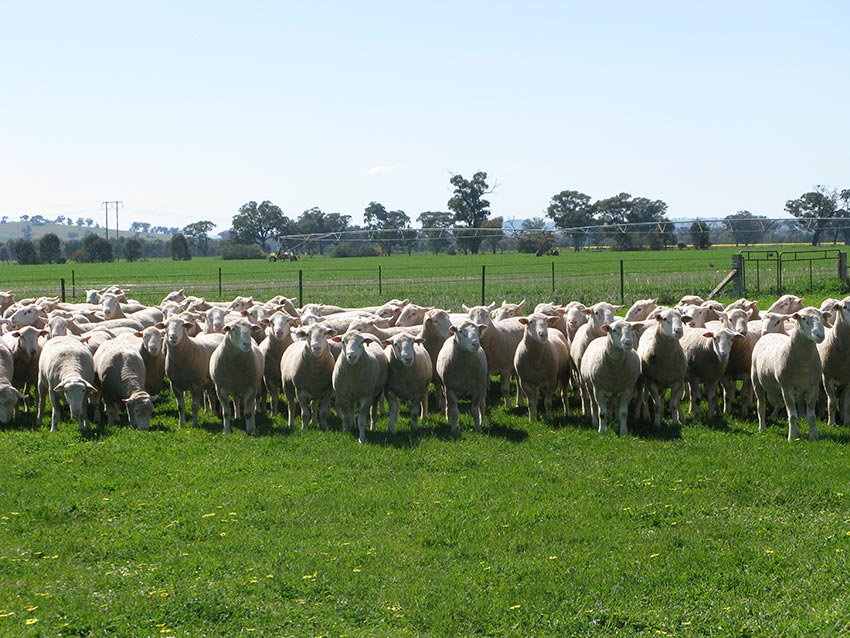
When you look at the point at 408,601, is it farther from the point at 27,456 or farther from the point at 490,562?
the point at 27,456

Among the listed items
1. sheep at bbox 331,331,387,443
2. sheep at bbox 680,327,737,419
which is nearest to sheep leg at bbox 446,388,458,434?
sheep at bbox 331,331,387,443

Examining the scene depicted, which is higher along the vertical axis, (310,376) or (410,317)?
(410,317)

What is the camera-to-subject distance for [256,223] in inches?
5758

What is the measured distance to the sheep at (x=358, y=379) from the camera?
42.2 feet

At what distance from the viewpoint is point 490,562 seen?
8.16 m

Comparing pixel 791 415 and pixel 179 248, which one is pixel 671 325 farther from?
pixel 179 248

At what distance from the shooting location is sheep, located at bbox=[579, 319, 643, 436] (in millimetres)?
13102

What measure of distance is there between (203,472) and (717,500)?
5.81 metres

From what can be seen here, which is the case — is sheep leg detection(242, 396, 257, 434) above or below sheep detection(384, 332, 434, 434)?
below

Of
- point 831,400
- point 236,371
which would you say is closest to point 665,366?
point 831,400

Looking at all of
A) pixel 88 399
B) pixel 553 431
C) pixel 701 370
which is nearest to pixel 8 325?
pixel 88 399

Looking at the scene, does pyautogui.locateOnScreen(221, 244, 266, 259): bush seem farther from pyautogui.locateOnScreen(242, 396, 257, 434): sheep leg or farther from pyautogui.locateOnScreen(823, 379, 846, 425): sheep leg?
pyautogui.locateOnScreen(823, 379, 846, 425): sheep leg

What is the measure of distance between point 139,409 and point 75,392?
35.9 inches

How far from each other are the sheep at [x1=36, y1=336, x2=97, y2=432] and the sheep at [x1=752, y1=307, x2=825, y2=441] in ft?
31.4
